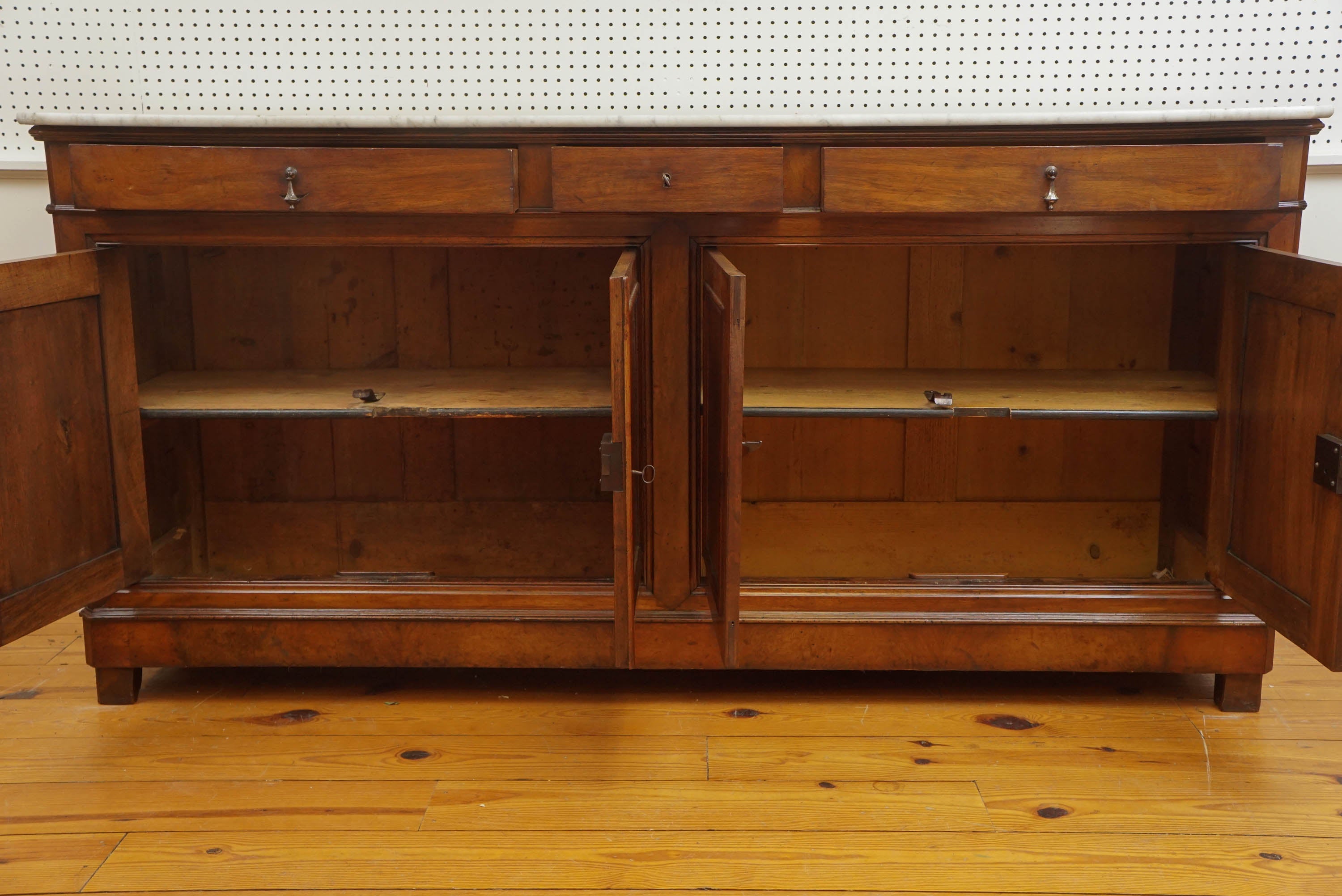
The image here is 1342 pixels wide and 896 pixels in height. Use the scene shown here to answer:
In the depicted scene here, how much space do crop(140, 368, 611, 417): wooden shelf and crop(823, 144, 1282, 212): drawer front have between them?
0.61 metres

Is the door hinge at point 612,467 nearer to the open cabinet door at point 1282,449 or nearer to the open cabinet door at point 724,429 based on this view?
the open cabinet door at point 724,429

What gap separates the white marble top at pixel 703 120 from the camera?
1826mm

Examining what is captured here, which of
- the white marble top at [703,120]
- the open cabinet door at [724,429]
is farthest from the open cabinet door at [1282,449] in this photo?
the open cabinet door at [724,429]

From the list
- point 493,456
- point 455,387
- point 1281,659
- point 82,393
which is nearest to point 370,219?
point 455,387

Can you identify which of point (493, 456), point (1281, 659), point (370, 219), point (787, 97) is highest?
point (787, 97)

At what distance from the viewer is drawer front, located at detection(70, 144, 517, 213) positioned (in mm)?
1879

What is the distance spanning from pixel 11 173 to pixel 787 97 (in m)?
1.76

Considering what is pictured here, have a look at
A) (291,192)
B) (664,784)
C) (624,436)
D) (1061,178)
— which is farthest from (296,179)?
(1061,178)

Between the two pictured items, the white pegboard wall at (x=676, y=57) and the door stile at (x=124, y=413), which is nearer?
the door stile at (x=124, y=413)

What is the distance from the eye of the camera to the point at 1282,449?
180cm

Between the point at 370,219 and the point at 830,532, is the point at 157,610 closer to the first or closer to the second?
the point at 370,219

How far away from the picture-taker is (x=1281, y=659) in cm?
231

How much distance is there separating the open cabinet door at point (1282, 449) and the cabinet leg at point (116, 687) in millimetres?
2012

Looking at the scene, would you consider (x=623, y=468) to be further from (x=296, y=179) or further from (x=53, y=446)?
(x=53, y=446)
